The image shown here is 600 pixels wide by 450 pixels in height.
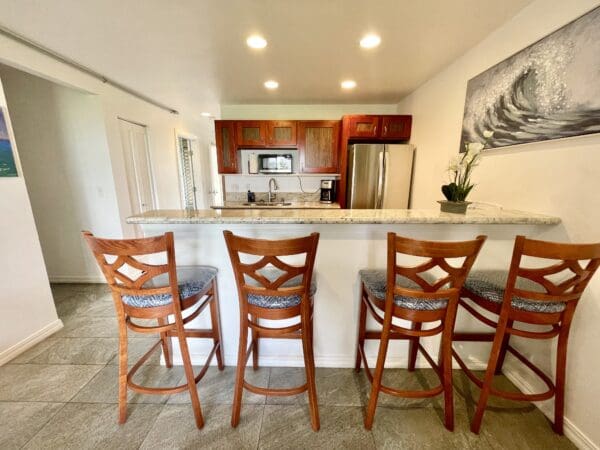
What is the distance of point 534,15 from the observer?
1447mm

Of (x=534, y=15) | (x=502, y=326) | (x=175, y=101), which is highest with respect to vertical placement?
(x=175, y=101)

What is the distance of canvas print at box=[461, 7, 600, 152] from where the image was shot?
1.16 meters

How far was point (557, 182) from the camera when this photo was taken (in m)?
1.33

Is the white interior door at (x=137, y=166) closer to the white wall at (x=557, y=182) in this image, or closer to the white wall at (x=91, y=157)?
the white wall at (x=91, y=157)

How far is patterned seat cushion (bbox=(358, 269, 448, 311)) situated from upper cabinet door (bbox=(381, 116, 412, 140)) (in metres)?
2.42

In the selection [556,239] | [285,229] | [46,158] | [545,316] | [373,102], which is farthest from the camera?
[373,102]

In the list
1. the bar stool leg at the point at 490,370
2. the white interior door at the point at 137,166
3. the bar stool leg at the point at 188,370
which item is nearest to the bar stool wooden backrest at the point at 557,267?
the bar stool leg at the point at 490,370

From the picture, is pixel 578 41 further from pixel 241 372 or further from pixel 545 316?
pixel 241 372

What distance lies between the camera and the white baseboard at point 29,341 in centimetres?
179

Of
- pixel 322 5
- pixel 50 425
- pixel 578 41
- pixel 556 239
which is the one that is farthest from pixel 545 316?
pixel 50 425

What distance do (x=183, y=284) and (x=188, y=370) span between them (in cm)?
45

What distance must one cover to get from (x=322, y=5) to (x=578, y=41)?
1364 millimetres

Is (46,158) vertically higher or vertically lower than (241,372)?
higher

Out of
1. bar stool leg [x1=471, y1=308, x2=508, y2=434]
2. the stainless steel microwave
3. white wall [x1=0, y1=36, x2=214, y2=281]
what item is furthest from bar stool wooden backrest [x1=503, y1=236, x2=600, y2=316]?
white wall [x1=0, y1=36, x2=214, y2=281]
